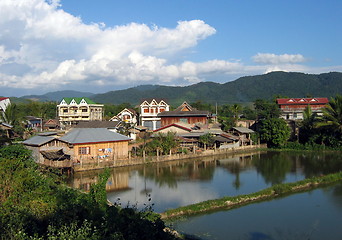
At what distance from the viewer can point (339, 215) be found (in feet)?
52.0

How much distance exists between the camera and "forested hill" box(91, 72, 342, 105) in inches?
5666

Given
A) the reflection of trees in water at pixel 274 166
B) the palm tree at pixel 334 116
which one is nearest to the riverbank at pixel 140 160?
the reflection of trees in water at pixel 274 166

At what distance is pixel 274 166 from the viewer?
93.2ft

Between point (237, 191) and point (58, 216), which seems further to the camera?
point (237, 191)

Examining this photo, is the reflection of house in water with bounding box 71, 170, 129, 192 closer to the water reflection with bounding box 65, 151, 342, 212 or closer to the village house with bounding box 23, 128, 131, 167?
the water reflection with bounding box 65, 151, 342, 212

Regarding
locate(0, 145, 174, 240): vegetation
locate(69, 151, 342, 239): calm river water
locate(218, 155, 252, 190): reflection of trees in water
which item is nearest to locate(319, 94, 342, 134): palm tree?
locate(69, 151, 342, 239): calm river water

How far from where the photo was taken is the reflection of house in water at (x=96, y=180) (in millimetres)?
20766

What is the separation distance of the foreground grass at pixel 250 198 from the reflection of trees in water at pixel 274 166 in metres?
2.19

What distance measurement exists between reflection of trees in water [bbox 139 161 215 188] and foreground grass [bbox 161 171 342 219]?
516 centimetres

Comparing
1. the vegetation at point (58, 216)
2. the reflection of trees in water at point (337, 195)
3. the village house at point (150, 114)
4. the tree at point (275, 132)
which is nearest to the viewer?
the vegetation at point (58, 216)

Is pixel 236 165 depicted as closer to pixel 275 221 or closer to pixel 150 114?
pixel 275 221

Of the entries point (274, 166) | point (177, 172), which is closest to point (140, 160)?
point (177, 172)

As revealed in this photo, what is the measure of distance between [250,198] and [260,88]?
153224 mm

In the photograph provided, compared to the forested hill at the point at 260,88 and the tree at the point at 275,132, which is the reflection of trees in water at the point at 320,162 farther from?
the forested hill at the point at 260,88
